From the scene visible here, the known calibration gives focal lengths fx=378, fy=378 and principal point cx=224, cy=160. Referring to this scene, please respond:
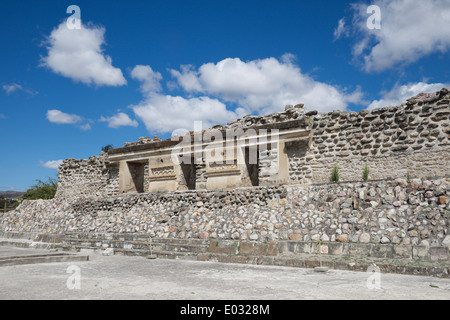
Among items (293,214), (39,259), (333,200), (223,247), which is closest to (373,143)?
(333,200)

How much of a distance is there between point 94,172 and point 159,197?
7820mm

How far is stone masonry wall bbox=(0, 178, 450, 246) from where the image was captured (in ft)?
23.2

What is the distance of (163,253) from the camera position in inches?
351

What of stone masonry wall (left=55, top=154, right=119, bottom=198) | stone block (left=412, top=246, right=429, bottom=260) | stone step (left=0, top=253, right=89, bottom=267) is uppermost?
stone masonry wall (left=55, top=154, right=119, bottom=198)

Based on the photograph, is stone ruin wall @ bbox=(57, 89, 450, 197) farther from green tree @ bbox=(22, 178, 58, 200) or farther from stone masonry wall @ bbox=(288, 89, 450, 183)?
green tree @ bbox=(22, 178, 58, 200)

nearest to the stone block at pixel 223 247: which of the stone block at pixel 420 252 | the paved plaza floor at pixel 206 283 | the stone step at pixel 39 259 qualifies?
the paved plaza floor at pixel 206 283

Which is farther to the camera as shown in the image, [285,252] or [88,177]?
[88,177]

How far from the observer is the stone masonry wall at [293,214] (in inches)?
278

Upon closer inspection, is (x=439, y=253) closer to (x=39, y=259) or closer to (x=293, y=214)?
(x=293, y=214)

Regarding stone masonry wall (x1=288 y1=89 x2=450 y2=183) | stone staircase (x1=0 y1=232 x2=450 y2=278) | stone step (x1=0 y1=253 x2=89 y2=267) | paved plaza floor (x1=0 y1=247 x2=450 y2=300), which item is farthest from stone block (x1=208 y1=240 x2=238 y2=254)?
stone masonry wall (x1=288 y1=89 x2=450 y2=183)

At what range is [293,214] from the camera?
868 centimetres

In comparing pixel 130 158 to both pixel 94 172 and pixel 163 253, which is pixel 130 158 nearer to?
pixel 94 172
